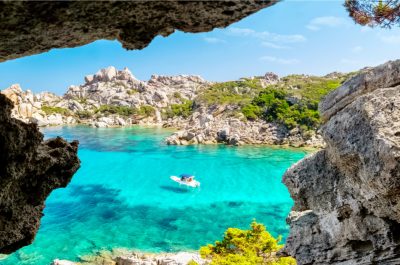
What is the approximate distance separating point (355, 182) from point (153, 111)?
109325mm

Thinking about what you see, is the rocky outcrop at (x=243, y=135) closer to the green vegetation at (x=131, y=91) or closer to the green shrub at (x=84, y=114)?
the green shrub at (x=84, y=114)

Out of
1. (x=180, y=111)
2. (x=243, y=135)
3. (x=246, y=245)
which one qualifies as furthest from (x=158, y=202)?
(x=180, y=111)

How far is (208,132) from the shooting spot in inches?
2571

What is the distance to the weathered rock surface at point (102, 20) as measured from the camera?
300 centimetres

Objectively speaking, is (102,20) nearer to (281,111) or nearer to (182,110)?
(281,111)

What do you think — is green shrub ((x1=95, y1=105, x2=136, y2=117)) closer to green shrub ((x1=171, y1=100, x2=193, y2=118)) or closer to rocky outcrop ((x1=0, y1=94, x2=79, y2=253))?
green shrub ((x1=171, y1=100, x2=193, y2=118))

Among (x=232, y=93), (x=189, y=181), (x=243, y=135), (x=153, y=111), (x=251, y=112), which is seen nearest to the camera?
(x=189, y=181)

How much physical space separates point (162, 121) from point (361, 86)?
103 meters


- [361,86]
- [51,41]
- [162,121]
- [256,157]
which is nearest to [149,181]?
[256,157]

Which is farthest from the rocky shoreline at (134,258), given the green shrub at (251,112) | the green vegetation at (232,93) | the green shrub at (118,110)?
the green shrub at (118,110)

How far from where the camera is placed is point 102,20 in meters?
3.38

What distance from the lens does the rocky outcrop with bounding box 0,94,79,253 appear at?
482 cm

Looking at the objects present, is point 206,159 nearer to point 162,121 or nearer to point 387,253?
point 387,253

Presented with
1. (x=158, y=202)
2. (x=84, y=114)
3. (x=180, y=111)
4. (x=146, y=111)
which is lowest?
(x=158, y=202)
